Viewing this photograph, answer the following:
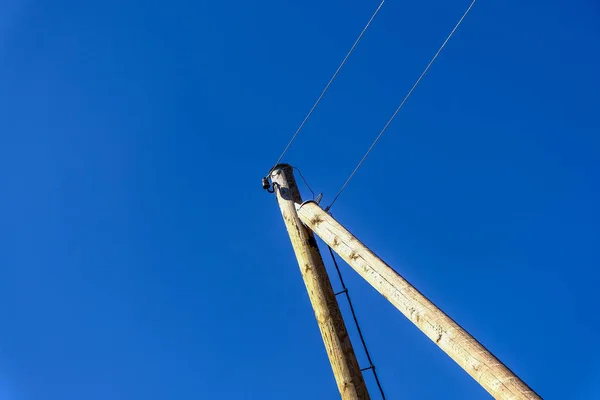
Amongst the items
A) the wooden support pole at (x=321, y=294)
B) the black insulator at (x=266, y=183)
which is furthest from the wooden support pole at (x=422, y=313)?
the black insulator at (x=266, y=183)

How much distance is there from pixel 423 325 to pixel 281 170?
7.89 ft

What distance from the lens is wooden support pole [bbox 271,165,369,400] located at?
4078mm

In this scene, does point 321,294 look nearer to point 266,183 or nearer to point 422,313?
point 422,313

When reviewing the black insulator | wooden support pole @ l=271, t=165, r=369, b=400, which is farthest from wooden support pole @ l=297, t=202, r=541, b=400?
the black insulator

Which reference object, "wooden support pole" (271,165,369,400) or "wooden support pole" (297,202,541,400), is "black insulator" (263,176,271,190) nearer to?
"wooden support pole" (271,165,369,400)

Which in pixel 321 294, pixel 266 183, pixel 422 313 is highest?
pixel 266 183

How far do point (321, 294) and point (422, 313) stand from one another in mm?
1101

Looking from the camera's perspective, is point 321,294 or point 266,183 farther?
point 266,183

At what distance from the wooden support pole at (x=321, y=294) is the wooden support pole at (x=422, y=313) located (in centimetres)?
17

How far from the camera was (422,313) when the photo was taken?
11.9ft

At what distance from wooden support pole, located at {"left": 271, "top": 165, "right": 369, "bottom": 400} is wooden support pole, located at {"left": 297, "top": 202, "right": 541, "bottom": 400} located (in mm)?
166

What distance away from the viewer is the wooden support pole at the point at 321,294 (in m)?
4.08

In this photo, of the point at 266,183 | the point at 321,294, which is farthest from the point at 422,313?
the point at 266,183

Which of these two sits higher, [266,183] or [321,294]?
[266,183]
